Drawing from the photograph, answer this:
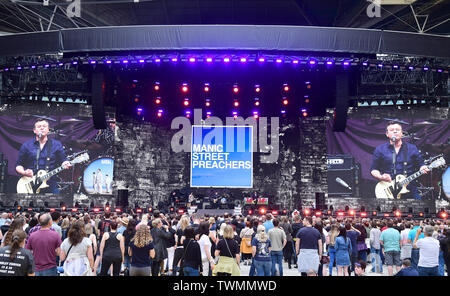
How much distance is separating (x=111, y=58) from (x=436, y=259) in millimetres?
14462

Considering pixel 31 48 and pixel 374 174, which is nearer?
pixel 31 48

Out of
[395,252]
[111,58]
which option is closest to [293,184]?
[111,58]

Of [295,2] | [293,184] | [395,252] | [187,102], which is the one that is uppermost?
[295,2]

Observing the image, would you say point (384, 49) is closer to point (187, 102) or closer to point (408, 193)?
point (408, 193)

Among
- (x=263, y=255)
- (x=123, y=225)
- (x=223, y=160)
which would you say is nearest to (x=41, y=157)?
(x=223, y=160)

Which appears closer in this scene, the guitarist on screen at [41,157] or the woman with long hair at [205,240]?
the woman with long hair at [205,240]

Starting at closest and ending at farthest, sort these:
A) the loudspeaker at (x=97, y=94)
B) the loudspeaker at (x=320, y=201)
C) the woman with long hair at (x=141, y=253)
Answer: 1. the woman with long hair at (x=141, y=253)
2. the loudspeaker at (x=97, y=94)
3. the loudspeaker at (x=320, y=201)

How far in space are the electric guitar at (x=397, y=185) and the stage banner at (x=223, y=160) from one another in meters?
6.73

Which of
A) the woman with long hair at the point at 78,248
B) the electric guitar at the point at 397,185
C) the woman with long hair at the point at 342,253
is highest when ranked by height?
the electric guitar at the point at 397,185

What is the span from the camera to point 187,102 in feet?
77.2

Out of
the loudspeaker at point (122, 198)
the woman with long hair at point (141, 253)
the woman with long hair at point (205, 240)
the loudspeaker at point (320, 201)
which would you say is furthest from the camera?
the loudspeaker at point (320, 201)

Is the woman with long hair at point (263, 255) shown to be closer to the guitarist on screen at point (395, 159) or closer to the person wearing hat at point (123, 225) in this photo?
the person wearing hat at point (123, 225)

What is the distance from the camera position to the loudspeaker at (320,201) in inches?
870

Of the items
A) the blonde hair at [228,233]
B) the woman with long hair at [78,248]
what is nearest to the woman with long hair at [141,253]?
the woman with long hair at [78,248]
